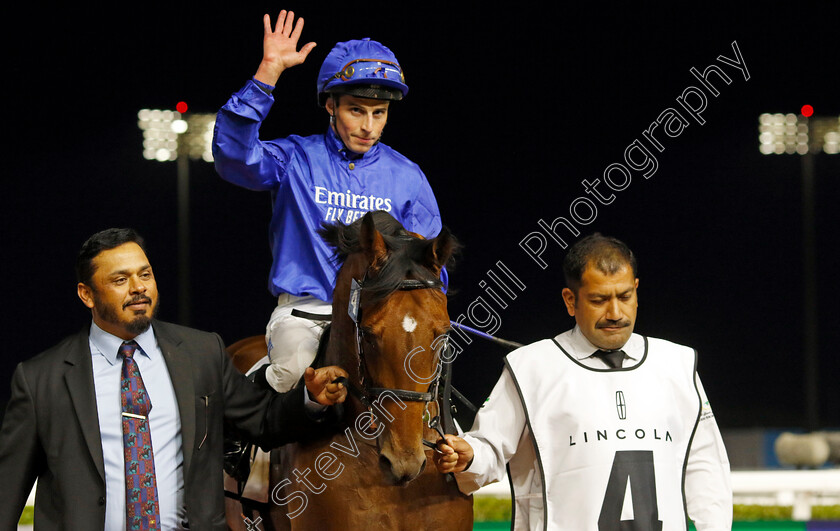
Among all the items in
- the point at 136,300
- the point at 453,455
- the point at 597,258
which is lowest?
the point at 453,455

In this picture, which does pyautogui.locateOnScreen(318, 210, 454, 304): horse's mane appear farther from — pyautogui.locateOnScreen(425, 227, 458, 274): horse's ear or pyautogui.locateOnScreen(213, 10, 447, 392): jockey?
pyautogui.locateOnScreen(213, 10, 447, 392): jockey

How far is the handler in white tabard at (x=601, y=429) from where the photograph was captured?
2742mm

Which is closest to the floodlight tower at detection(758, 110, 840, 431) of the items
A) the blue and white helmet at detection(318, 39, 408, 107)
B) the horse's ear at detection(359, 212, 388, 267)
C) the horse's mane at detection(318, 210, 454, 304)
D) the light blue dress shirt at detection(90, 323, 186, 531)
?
the blue and white helmet at detection(318, 39, 408, 107)

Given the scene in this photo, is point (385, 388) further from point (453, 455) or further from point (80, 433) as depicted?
point (80, 433)

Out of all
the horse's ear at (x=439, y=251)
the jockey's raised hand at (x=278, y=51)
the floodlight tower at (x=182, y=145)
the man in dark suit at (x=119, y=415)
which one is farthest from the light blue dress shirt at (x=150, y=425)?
the floodlight tower at (x=182, y=145)

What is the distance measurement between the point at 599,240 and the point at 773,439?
341 inches

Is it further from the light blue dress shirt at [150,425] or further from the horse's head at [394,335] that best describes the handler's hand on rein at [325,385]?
the light blue dress shirt at [150,425]

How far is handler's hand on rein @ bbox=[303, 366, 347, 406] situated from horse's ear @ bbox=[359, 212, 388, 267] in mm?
354

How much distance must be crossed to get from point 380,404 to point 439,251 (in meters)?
0.49

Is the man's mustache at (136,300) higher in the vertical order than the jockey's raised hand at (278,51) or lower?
lower

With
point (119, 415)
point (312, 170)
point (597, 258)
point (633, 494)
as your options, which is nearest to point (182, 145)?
point (312, 170)

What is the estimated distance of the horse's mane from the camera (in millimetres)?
2559

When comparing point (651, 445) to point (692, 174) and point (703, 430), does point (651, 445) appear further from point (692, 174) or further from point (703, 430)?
point (692, 174)

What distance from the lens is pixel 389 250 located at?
8.89 feet
